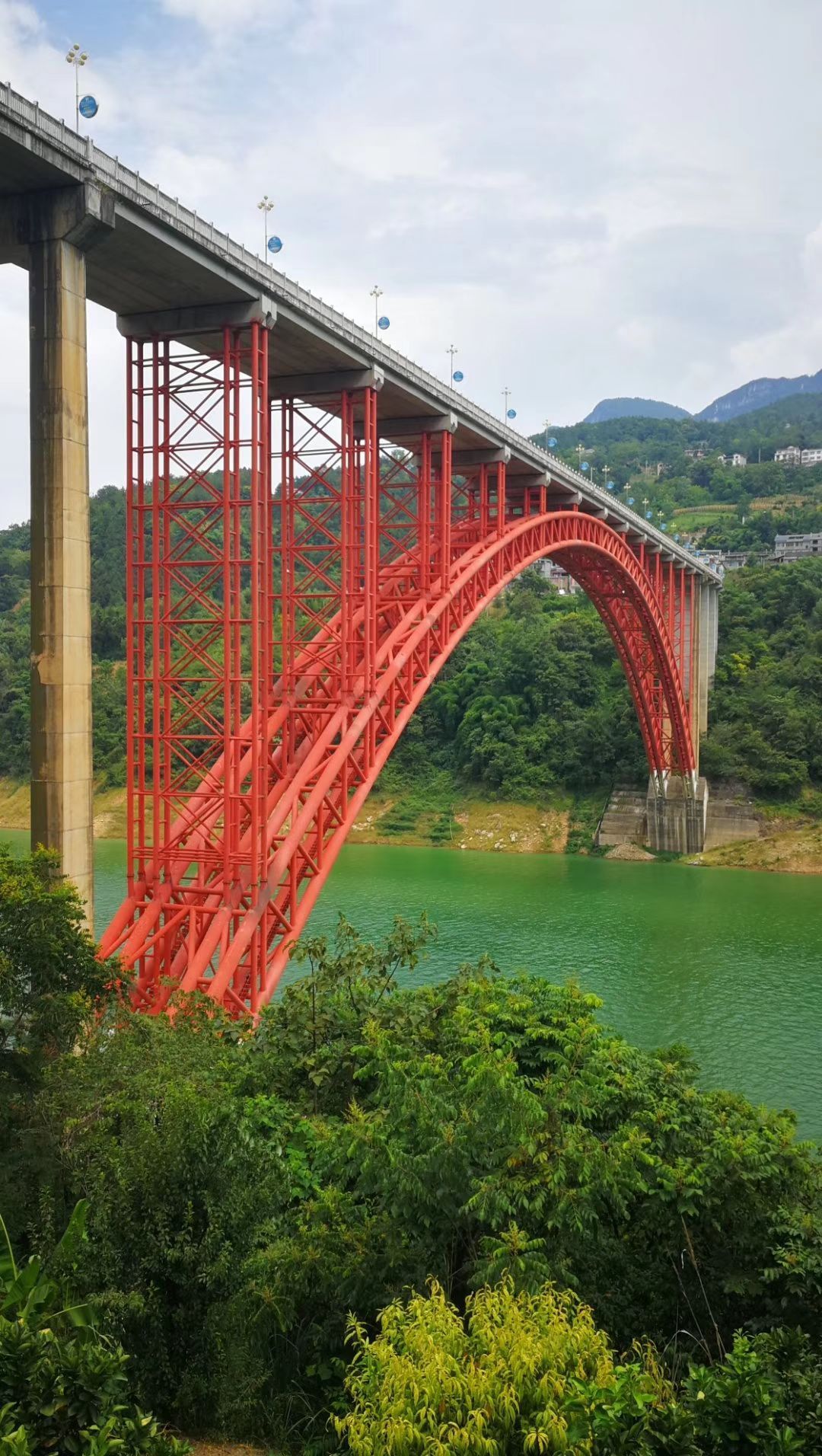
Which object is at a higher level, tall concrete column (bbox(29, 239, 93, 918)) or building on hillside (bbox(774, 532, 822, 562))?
building on hillside (bbox(774, 532, 822, 562))

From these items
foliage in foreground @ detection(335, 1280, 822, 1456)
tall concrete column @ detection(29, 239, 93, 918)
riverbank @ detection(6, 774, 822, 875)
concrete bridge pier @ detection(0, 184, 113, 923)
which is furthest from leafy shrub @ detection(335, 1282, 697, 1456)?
riverbank @ detection(6, 774, 822, 875)

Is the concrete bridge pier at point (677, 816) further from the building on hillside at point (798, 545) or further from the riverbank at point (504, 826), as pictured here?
the building on hillside at point (798, 545)

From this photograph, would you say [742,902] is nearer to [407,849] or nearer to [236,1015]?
[407,849]

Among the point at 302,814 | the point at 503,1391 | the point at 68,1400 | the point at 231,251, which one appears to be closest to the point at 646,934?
the point at 302,814

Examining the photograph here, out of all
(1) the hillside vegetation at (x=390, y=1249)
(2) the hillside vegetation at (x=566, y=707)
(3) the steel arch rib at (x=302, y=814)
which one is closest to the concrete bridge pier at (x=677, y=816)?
(2) the hillside vegetation at (x=566, y=707)

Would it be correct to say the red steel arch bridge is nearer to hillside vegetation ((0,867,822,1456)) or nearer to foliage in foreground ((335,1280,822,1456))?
hillside vegetation ((0,867,822,1456))

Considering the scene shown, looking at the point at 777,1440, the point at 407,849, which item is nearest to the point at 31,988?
the point at 777,1440
